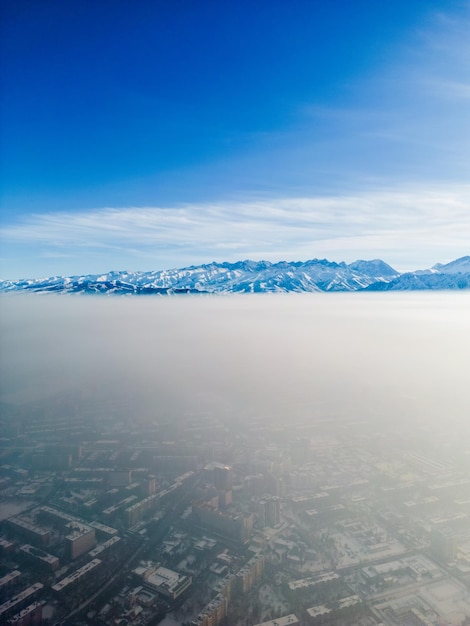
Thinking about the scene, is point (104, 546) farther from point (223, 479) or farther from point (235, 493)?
point (235, 493)

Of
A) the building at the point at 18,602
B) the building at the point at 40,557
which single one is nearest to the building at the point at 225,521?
the building at the point at 40,557

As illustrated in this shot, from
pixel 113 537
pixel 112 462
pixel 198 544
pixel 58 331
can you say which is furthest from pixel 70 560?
pixel 58 331

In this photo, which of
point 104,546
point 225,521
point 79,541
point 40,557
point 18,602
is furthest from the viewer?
point 225,521

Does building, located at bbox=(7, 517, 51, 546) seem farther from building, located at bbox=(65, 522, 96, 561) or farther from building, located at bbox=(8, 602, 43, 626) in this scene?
building, located at bbox=(8, 602, 43, 626)

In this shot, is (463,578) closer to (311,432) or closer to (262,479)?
(262,479)

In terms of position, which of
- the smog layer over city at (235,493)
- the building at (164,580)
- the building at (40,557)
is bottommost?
the smog layer over city at (235,493)

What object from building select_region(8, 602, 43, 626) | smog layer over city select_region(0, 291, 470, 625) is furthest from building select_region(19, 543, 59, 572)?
building select_region(8, 602, 43, 626)

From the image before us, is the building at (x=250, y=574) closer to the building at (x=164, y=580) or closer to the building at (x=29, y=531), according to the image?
the building at (x=164, y=580)

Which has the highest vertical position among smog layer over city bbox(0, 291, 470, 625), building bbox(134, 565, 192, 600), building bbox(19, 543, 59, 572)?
building bbox(19, 543, 59, 572)

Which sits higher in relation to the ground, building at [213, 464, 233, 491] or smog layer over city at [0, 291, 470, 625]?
building at [213, 464, 233, 491]

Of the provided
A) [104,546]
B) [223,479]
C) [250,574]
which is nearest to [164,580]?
[250,574]

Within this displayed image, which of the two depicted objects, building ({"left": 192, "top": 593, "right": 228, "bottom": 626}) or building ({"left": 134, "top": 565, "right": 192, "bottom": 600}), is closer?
building ({"left": 192, "top": 593, "right": 228, "bottom": 626})
